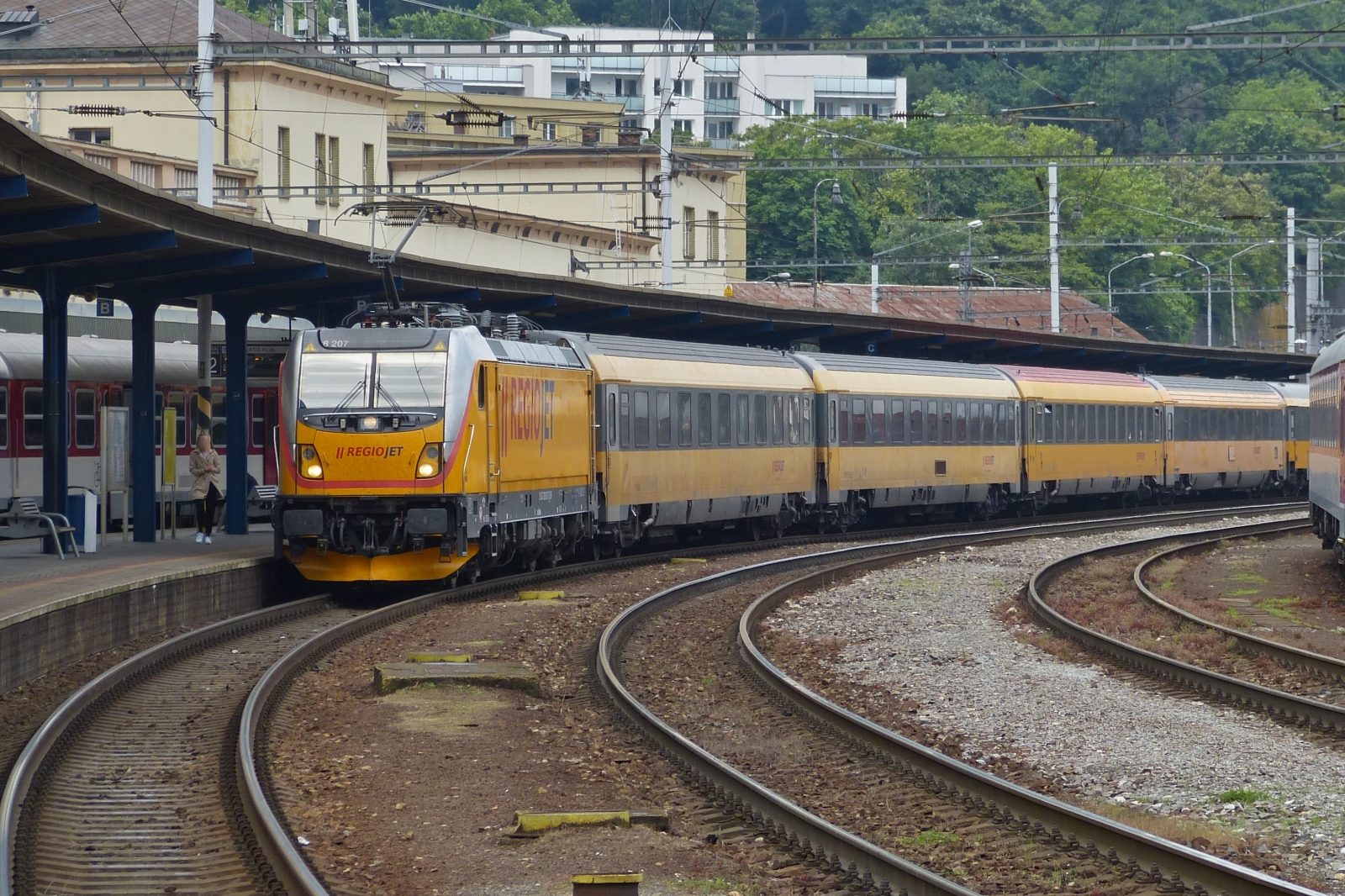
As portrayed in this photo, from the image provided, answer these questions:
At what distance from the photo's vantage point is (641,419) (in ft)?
83.9

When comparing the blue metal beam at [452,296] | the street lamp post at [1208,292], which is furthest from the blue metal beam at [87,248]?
the street lamp post at [1208,292]

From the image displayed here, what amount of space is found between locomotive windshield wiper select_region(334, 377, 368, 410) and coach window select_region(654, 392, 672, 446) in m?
6.77

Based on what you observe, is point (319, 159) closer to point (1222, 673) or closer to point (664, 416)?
point (664, 416)

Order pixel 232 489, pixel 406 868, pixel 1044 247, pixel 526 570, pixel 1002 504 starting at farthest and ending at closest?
1. pixel 1044 247
2. pixel 1002 504
3. pixel 232 489
4. pixel 526 570
5. pixel 406 868

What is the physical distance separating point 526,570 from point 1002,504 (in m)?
17.6

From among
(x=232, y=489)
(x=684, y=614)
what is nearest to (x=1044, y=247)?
(x=232, y=489)

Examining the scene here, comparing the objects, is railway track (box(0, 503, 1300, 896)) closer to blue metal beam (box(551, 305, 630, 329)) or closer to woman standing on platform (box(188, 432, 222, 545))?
woman standing on platform (box(188, 432, 222, 545))

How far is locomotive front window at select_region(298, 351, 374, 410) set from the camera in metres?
19.9

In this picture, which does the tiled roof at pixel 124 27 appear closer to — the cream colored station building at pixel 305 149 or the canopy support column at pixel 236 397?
the cream colored station building at pixel 305 149

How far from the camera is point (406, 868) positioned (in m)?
8.48

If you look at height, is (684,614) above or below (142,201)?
below

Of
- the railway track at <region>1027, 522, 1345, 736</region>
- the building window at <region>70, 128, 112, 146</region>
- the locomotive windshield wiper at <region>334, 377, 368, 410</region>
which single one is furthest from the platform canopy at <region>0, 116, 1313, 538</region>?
the building window at <region>70, 128, 112, 146</region>

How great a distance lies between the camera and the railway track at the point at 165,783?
835 cm

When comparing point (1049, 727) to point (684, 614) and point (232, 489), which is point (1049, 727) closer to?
point (684, 614)
